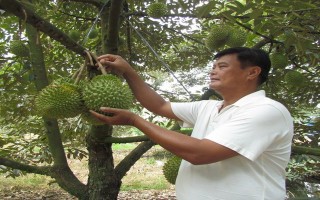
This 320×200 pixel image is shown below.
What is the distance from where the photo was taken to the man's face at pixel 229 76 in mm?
1463

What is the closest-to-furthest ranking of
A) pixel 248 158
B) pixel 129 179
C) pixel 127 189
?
pixel 248 158, pixel 127 189, pixel 129 179

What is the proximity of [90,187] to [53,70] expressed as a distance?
1.51 metres

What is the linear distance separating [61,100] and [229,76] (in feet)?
2.27

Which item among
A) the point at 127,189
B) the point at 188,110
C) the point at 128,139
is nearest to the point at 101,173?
the point at 128,139

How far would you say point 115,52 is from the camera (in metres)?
1.91

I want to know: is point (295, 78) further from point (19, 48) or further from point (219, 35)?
point (19, 48)

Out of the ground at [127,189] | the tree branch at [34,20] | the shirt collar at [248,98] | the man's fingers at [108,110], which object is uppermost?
the tree branch at [34,20]

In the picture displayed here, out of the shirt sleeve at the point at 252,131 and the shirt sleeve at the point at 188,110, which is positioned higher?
the shirt sleeve at the point at 188,110

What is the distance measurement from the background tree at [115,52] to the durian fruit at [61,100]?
0.48 ft

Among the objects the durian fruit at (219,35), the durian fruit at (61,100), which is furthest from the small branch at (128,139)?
the durian fruit at (219,35)

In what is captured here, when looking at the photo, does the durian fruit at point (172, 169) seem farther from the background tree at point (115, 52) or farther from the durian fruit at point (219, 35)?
the durian fruit at point (219, 35)

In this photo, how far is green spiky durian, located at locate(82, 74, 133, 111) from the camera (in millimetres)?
1224

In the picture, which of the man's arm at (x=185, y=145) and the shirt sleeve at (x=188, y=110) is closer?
the man's arm at (x=185, y=145)

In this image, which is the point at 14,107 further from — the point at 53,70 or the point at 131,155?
the point at 131,155
